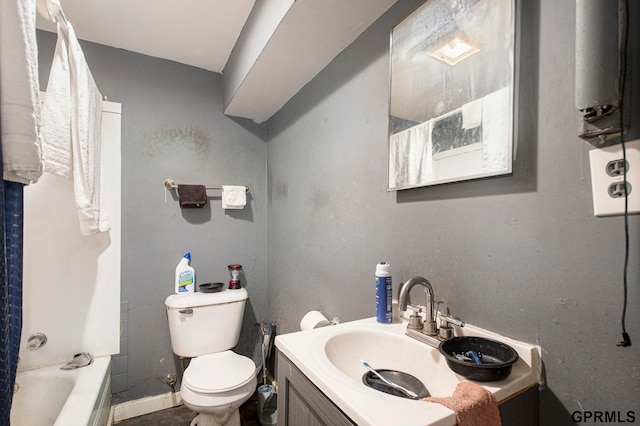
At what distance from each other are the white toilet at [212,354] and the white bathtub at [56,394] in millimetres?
371

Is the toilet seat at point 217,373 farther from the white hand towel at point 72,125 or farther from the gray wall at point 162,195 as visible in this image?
the white hand towel at point 72,125

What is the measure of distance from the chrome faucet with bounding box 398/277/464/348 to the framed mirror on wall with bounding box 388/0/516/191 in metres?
0.33

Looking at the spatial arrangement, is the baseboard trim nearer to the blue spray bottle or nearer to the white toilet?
the white toilet

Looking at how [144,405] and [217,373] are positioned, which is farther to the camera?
[144,405]

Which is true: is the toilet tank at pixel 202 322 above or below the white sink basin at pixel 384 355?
below

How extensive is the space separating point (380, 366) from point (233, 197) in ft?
5.08

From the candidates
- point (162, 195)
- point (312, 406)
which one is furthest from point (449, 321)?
point (162, 195)

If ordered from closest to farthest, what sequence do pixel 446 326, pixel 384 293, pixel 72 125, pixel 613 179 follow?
pixel 613 179
pixel 446 326
pixel 384 293
pixel 72 125

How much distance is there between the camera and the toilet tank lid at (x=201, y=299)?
1745 millimetres

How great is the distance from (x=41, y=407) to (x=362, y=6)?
237 cm

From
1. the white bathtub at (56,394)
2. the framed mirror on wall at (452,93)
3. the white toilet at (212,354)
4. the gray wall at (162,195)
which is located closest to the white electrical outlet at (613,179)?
the framed mirror on wall at (452,93)

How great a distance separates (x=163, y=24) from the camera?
1.64 metres

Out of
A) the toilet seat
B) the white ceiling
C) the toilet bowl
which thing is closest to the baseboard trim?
the toilet bowl

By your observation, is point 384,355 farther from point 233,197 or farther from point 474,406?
Result: point 233,197
